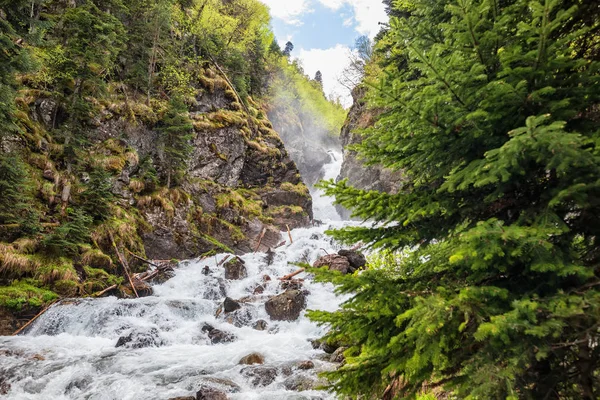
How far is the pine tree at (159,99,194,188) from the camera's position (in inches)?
850

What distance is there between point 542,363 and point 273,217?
1026 inches

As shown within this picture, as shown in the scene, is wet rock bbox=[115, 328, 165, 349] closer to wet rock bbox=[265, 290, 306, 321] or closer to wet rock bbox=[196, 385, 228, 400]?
wet rock bbox=[265, 290, 306, 321]

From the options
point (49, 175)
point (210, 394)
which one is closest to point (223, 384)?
point (210, 394)

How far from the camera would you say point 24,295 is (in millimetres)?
11031

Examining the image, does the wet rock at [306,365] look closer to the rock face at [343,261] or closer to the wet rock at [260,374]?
the wet rock at [260,374]

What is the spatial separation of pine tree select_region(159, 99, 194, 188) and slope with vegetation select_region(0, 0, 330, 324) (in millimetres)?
117

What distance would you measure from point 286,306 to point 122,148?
14733 mm

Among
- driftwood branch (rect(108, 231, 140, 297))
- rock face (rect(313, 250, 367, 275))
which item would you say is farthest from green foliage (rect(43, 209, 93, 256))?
rock face (rect(313, 250, 367, 275))

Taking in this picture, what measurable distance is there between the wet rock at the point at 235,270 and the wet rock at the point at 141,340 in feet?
19.9

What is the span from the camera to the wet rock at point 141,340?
10.1 meters

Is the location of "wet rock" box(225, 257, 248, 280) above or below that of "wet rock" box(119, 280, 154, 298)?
above

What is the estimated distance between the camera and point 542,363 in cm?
264

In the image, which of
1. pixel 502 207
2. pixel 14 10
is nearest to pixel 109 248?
pixel 14 10

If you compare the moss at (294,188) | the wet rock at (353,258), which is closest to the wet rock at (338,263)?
the wet rock at (353,258)
